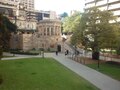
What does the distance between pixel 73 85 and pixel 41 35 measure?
214 feet

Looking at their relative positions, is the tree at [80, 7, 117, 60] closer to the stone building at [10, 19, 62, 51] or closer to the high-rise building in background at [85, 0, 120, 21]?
the stone building at [10, 19, 62, 51]

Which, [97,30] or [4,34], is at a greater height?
[97,30]

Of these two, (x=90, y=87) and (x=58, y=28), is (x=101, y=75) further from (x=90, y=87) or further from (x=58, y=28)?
(x=58, y=28)

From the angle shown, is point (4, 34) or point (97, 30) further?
point (97, 30)

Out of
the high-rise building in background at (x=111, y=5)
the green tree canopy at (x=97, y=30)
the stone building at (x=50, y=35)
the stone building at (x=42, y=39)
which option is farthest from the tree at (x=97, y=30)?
the high-rise building in background at (x=111, y=5)

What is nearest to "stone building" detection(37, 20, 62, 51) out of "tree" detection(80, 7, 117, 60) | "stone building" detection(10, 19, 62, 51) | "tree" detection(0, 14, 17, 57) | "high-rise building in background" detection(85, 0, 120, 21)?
"stone building" detection(10, 19, 62, 51)

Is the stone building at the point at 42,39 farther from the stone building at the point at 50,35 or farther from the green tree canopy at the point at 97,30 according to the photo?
the green tree canopy at the point at 97,30

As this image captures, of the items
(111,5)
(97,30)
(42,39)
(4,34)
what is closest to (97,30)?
(97,30)

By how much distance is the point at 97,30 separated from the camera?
5106 cm

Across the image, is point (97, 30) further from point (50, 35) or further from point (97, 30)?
point (50, 35)

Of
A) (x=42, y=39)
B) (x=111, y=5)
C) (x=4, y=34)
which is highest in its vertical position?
(x=111, y=5)

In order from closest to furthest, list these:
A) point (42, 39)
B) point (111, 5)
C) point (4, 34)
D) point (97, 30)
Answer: point (4, 34) < point (97, 30) < point (42, 39) < point (111, 5)

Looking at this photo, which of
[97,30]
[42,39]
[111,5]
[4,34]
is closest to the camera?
[4,34]

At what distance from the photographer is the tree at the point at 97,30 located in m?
48.3
